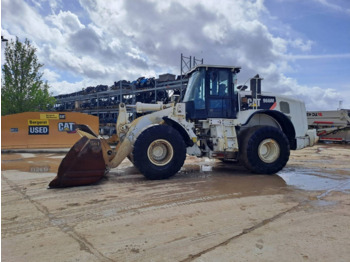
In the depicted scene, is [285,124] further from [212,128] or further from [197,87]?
[197,87]

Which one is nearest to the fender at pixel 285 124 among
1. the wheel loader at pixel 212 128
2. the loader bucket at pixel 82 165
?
the wheel loader at pixel 212 128

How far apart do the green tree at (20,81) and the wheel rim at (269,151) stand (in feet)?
53.1

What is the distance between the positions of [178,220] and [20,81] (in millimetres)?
18102

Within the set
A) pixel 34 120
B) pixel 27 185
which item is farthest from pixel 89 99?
pixel 27 185

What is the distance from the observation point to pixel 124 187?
5.96 meters

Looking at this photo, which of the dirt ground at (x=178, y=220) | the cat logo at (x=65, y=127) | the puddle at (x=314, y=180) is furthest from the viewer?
the cat logo at (x=65, y=127)

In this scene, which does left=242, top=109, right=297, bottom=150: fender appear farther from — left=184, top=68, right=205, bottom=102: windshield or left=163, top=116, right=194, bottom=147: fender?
left=163, top=116, right=194, bottom=147: fender

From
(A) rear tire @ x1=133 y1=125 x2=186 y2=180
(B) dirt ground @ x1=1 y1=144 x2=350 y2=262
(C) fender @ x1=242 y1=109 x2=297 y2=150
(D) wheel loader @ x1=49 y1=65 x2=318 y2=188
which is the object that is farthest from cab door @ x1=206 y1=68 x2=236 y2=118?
(B) dirt ground @ x1=1 y1=144 x2=350 y2=262

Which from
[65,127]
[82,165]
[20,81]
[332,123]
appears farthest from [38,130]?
[332,123]

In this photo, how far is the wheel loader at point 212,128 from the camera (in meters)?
6.68

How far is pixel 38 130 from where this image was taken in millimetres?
14180

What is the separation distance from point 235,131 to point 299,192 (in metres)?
2.40

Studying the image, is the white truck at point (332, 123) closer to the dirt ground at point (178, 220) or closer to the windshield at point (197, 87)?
the dirt ground at point (178, 220)

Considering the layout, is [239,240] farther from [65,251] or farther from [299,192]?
[299,192]
